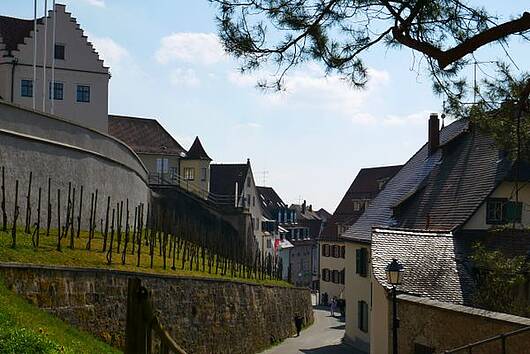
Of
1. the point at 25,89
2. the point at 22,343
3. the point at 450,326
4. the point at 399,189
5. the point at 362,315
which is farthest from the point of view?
the point at 25,89

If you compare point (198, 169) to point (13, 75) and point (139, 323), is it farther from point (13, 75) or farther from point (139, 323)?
point (139, 323)

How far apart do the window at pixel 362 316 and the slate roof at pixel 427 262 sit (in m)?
8.63

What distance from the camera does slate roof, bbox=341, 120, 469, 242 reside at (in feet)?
120

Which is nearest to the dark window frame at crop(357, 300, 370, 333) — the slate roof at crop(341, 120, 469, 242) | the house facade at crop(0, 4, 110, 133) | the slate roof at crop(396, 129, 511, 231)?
the slate roof at crop(341, 120, 469, 242)

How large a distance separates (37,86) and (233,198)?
20.6m

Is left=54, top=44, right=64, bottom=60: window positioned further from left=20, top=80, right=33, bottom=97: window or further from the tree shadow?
the tree shadow

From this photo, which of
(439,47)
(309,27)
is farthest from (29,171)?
(439,47)

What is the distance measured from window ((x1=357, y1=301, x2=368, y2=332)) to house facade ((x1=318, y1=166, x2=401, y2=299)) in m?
30.3

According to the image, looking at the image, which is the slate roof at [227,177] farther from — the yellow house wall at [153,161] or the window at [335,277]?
the window at [335,277]

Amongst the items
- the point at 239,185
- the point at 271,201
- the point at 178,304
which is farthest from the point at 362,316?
the point at 271,201

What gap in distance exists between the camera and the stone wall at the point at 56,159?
21266 millimetres

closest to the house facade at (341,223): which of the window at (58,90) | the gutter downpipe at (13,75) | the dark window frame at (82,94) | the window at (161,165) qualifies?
the window at (161,165)

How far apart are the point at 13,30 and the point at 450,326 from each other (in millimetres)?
36635

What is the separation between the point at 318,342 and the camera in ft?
125
